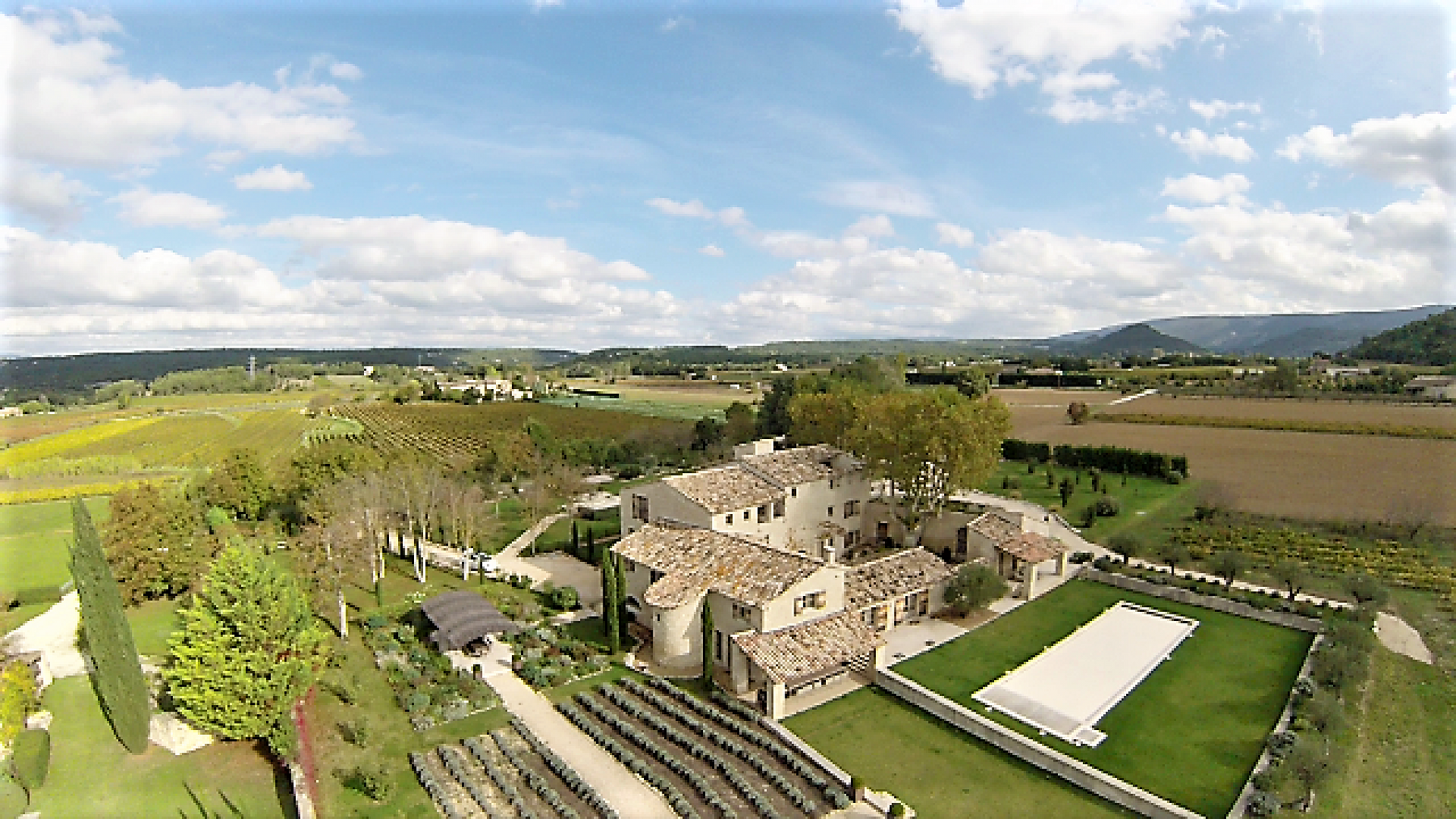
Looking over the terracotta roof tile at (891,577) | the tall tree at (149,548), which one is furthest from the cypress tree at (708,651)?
the tall tree at (149,548)

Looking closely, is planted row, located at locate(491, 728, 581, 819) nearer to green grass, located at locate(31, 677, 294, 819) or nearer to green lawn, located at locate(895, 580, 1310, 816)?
green grass, located at locate(31, 677, 294, 819)

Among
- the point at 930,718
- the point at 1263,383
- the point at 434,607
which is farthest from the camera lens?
the point at 1263,383

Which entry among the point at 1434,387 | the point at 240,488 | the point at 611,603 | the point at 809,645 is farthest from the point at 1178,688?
the point at 1434,387

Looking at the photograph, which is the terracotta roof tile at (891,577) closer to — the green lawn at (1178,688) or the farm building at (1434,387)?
the green lawn at (1178,688)

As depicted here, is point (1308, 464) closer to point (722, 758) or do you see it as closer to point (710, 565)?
point (710, 565)

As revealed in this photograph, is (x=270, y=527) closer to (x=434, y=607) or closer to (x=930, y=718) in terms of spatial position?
(x=434, y=607)

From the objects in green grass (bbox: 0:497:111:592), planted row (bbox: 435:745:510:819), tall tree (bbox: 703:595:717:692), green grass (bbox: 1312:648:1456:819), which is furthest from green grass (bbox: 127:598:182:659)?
green grass (bbox: 1312:648:1456:819)

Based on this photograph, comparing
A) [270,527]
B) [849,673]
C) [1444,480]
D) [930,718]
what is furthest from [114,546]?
[1444,480]
